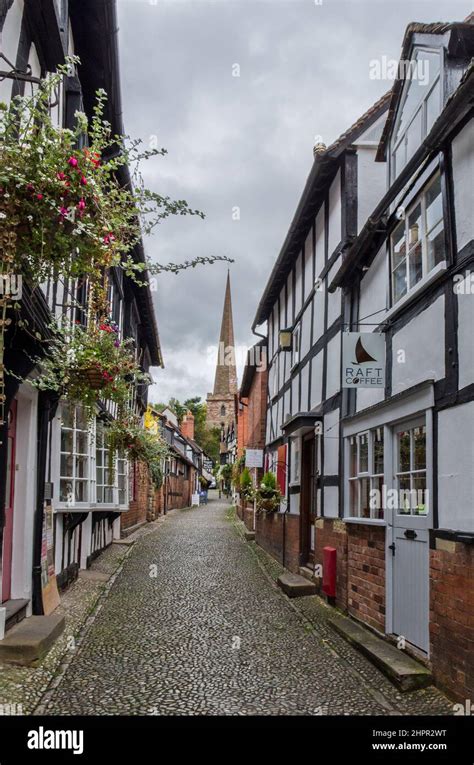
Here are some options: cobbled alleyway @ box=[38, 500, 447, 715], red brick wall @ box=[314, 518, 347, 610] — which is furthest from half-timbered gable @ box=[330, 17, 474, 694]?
cobbled alleyway @ box=[38, 500, 447, 715]

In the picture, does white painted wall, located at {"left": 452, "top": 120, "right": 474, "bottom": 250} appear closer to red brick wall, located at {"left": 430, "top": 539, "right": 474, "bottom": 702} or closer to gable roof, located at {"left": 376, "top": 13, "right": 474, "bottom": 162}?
gable roof, located at {"left": 376, "top": 13, "right": 474, "bottom": 162}

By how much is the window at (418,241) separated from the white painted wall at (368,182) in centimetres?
205

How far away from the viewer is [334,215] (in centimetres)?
961

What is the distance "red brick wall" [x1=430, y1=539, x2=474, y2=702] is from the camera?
454cm

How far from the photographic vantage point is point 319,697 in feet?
16.8

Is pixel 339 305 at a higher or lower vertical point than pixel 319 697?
higher

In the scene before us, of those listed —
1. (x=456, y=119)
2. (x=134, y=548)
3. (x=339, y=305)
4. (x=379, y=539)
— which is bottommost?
(x=134, y=548)

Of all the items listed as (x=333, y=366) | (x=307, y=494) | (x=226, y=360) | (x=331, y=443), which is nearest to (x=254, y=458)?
(x=307, y=494)

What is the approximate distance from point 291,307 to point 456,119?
8.35m
